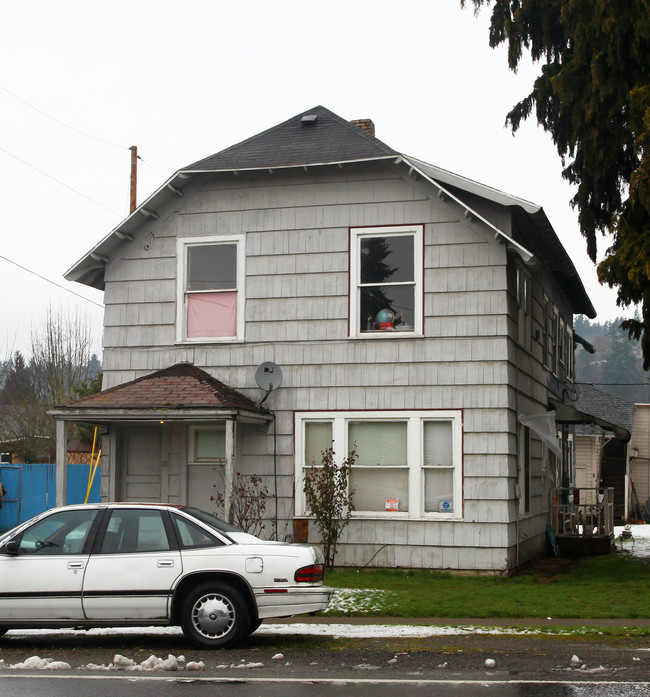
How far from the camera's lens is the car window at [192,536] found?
926 centimetres

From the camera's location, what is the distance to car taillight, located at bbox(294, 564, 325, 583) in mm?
9125

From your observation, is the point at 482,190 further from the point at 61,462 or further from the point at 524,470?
the point at 61,462

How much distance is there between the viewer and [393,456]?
592 inches

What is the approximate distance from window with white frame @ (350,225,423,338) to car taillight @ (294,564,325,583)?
20.7 ft

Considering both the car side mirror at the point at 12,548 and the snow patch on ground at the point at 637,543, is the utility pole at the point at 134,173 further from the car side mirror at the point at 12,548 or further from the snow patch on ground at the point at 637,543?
the car side mirror at the point at 12,548

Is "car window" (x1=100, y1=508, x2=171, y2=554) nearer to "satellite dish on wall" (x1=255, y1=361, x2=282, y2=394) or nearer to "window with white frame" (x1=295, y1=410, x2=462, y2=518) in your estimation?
"satellite dish on wall" (x1=255, y1=361, x2=282, y2=394)

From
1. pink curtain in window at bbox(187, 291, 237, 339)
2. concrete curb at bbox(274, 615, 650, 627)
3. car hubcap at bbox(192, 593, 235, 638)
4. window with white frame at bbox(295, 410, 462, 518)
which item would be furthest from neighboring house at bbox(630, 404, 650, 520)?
car hubcap at bbox(192, 593, 235, 638)

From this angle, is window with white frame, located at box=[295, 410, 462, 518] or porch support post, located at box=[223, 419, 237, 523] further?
window with white frame, located at box=[295, 410, 462, 518]

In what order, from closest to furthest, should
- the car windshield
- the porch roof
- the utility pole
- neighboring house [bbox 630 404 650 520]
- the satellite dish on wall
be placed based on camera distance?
1. the car windshield
2. the porch roof
3. the satellite dish on wall
4. the utility pole
5. neighboring house [bbox 630 404 650 520]

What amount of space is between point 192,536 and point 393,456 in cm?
618

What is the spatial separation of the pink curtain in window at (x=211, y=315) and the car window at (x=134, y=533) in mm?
6701

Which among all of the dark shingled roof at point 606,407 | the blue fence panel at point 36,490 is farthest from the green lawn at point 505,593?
the dark shingled roof at point 606,407

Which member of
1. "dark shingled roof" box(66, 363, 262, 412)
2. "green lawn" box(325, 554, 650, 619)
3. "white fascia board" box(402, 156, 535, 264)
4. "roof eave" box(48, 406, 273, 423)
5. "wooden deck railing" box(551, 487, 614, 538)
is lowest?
"green lawn" box(325, 554, 650, 619)

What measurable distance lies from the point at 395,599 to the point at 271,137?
8.59 metres
